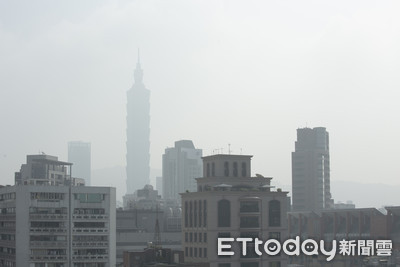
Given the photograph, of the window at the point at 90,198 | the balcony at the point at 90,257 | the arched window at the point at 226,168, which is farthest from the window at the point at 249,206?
the balcony at the point at 90,257

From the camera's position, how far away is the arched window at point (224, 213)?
139250 millimetres

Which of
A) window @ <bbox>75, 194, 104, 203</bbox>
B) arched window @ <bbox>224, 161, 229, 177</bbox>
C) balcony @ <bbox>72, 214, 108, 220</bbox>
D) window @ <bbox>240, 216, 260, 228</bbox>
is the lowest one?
window @ <bbox>240, 216, 260, 228</bbox>

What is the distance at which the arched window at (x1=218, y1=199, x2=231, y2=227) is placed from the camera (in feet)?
457

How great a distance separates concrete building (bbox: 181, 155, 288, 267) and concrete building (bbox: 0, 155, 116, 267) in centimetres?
1781

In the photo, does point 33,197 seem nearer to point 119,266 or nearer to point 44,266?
point 44,266

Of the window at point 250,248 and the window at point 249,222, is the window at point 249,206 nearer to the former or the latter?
the window at point 249,222

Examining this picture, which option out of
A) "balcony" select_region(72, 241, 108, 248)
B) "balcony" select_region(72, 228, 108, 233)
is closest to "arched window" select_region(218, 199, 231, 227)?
"balcony" select_region(72, 228, 108, 233)

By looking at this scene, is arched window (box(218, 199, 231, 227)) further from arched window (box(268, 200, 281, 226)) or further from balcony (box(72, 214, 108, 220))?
balcony (box(72, 214, 108, 220))

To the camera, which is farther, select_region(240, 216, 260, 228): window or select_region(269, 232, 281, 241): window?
select_region(269, 232, 281, 241): window

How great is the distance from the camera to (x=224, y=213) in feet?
458

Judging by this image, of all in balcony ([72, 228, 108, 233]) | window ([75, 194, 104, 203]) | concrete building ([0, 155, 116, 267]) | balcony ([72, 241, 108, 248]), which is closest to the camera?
concrete building ([0, 155, 116, 267])

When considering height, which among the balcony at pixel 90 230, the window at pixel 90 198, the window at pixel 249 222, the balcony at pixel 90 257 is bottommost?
the balcony at pixel 90 257

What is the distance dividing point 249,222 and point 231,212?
14.6 feet

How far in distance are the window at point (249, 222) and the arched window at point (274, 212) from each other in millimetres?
3129
